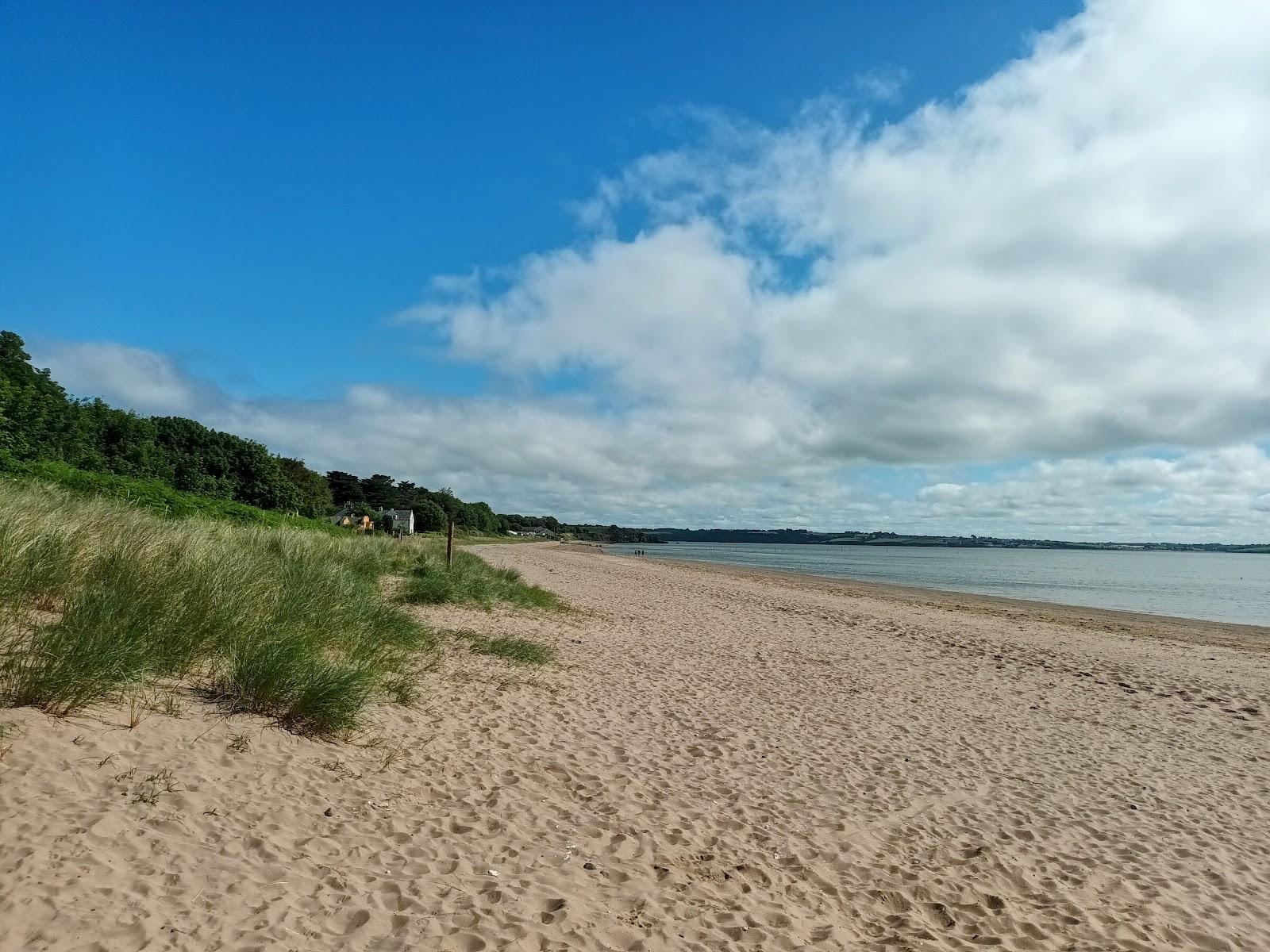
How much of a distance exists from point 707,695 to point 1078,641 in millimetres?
15683

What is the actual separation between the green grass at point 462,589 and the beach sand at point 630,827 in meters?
5.79

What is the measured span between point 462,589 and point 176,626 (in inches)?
415

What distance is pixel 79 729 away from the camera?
15.3 ft

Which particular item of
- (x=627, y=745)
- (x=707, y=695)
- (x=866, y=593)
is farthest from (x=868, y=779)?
(x=866, y=593)

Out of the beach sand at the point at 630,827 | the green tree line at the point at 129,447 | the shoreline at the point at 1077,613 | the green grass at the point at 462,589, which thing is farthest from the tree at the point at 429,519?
the beach sand at the point at 630,827

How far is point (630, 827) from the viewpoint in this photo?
17.8 feet

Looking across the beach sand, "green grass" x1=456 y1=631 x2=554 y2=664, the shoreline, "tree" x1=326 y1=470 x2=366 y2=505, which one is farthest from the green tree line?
"tree" x1=326 y1=470 x2=366 y2=505

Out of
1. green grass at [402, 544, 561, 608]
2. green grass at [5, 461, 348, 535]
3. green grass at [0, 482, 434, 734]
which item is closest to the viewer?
green grass at [0, 482, 434, 734]

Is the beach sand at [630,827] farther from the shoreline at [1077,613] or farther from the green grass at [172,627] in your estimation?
the shoreline at [1077,613]

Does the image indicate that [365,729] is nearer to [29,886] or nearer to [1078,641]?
[29,886]

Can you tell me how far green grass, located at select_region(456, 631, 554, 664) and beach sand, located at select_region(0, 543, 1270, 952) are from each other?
0.48 meters

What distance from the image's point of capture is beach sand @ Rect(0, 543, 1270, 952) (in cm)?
371

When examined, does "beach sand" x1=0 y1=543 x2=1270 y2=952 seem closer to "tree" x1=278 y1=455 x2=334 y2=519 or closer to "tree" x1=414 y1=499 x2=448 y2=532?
"tree" x1=278 y1=455 x2=334 y2=519

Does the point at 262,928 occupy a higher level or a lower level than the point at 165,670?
lower
